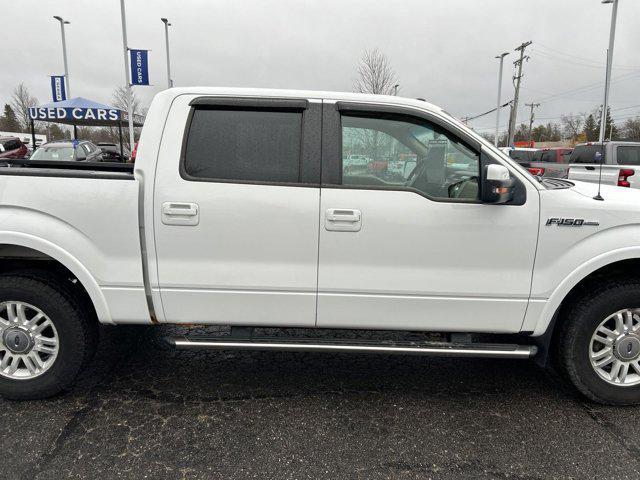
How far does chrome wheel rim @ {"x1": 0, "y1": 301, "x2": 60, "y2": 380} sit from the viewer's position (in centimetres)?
302

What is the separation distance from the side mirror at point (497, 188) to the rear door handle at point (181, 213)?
5.81 feet

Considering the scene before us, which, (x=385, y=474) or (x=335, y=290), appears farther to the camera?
(x=335, y=290)

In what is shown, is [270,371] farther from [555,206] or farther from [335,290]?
[555,206]

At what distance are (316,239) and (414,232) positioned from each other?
614 millimetres

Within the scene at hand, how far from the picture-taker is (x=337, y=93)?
9.83 ft

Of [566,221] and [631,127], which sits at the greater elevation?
[631,127]

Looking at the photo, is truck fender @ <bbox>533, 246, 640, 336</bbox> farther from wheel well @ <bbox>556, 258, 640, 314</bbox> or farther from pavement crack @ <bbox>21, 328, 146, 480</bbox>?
pavement crack @ <bbox>21, 328, 146, 480</bbox>

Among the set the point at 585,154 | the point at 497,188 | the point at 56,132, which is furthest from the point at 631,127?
the point at 56,132

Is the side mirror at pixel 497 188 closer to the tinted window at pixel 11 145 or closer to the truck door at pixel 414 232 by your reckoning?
the truck door at pixel 414 232

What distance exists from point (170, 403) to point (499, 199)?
2.57 metres

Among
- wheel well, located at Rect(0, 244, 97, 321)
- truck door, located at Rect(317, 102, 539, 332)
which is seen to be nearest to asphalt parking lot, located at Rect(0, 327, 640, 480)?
truck door, located at Rect(317, 102, 539, 332)

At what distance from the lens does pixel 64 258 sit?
2879 mm

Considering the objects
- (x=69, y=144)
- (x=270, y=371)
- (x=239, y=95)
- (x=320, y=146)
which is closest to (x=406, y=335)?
(x=270, y=371)

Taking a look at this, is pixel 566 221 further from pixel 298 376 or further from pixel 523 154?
pixel 523 154
